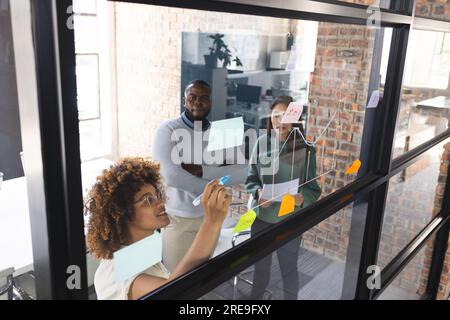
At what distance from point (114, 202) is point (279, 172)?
0.59m

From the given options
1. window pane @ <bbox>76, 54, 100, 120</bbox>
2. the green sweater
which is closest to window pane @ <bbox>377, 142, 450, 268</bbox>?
the green sweater

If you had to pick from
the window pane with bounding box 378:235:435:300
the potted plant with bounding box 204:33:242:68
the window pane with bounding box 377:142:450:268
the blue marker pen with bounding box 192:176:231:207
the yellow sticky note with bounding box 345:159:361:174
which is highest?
the potted plant with bounding box 204:33:242:68

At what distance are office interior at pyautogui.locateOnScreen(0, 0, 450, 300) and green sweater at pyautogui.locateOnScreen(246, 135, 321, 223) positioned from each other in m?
0.03

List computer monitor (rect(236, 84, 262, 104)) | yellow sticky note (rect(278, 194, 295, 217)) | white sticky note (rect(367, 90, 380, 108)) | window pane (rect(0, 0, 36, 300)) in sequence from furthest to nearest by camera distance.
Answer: white sticky note (rect(367, 90, 380, 108)), yellow sticky note (rect(278, 194, 295, 217)), computer monitor (rect(236, 84, 262, 104)), window pane (rect(0, 0, 36, 300))

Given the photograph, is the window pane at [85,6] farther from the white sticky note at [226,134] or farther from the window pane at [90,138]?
the white sticky note at [226,134]

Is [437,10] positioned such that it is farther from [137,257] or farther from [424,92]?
[137,257]

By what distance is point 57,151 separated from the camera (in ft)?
1.95

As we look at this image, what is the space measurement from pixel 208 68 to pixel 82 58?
31 centimetres

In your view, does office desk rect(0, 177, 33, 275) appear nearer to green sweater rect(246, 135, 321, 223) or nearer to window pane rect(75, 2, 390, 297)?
window pane rect(75, 2, 390, 297)

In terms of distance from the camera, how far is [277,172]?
120cm

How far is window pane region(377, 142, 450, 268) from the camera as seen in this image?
90.4 inches

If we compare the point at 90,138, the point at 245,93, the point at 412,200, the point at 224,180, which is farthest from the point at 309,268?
the point at 412,200

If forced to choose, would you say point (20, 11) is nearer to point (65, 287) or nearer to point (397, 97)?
point (65, 287)

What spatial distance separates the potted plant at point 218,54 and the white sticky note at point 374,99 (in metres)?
0.80
